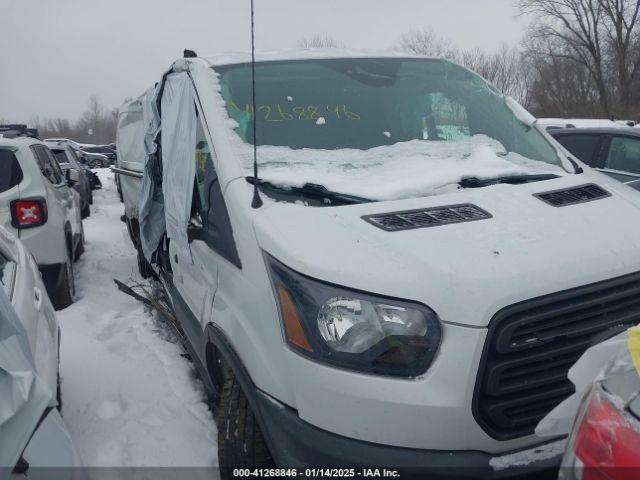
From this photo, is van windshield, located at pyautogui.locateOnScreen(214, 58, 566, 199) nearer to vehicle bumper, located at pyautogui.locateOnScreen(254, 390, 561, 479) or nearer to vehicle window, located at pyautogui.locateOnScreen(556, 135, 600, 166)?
vehicle bumper, located at pyautogui.locateOnScreen(254, 390, 561, 479)

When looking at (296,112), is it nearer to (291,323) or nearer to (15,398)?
(291,323)

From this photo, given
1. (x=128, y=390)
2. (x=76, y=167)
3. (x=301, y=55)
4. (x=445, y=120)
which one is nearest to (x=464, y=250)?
(x=445, y=120)

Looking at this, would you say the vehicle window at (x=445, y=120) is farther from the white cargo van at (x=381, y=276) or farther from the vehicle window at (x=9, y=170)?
the vehicle window at (x=9, y=170)

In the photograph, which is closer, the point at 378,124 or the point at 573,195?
the point at 573,195

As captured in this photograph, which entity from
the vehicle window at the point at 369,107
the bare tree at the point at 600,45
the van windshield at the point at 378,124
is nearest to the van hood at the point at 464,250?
the van windshield at the point at 378,124

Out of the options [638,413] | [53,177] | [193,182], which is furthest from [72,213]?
[638,413]

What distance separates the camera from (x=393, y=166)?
2910 millimetres

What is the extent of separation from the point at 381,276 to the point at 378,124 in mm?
1516

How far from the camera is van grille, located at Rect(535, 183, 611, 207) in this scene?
8.27ft

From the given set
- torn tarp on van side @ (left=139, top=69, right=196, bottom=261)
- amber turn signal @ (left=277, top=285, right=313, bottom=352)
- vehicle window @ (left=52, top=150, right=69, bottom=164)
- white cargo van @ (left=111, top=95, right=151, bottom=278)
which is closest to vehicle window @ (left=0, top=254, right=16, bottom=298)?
torn tarp on van side @ (left=139, top=69, right=196, bottom=261)

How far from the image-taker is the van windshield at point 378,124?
2.83 metres

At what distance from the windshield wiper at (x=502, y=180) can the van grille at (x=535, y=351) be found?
2.75ft

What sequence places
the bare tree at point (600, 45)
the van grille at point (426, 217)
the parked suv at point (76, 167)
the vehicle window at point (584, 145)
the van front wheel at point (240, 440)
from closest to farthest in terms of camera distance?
the van grille at point (426, 217)
the van front wheel at point (240, 440)
the vehicle window at point (584, 145)
the parked suv at point (76, 167)
the bare tree at point (600, 45)

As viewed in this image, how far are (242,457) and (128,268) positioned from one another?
5391mm
